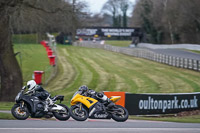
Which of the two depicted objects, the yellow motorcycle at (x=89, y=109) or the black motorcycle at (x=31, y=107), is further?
the yellow motorcycle at (x=89, y=109)

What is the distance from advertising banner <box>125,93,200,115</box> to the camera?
1538 centimetres

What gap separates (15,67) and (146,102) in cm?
797

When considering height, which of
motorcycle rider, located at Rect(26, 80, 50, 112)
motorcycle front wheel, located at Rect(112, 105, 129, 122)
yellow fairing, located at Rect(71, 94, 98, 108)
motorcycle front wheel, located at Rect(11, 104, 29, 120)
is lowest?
motorcycle front wheel, located at Rect(112, 105, 129, 122)

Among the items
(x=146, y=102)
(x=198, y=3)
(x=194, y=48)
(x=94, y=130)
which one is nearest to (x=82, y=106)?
(x=94, y=130)

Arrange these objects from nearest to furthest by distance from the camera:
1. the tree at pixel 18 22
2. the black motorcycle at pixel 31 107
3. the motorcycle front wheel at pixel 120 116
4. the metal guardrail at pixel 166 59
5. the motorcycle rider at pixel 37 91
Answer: the black motorcycle at pixel 31 107 → the motorcycle rider at pixel 37 91 → the motorcycle front wheel at pixel 120 116 → the tree at pixel 18 22 → the metal guardrail at pixel 166 59

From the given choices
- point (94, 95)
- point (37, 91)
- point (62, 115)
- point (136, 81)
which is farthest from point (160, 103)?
point (136, 81)

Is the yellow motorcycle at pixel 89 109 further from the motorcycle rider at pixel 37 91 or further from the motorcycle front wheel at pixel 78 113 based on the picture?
the motorcycle rider at pixel 37 91

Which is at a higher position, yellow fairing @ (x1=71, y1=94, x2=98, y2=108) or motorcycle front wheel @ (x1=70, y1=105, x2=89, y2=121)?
yellow fairing @ (x1=71, y1=94, x2=98, y2=108)

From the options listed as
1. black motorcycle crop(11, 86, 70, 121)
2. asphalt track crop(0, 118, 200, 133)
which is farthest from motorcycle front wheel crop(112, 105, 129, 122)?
black motorcycle crop(11, 86, 70, 121)

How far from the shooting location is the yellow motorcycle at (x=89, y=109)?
10617 mm

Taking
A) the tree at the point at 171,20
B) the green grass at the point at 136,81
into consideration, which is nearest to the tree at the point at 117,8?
the tree at the point at 171,20

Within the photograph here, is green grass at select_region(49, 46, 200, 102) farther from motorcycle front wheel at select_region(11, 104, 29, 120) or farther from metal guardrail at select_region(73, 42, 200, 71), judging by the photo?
motorcycle front wheel at select_region(11, 104, 29, 120)

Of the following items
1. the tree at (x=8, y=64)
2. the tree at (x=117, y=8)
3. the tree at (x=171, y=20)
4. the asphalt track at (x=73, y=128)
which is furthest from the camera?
the tree at (x=117, y=8)

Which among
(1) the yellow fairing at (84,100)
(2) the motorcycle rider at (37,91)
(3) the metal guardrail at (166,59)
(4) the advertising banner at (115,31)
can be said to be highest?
(4) the advertising banner at (115,31)
